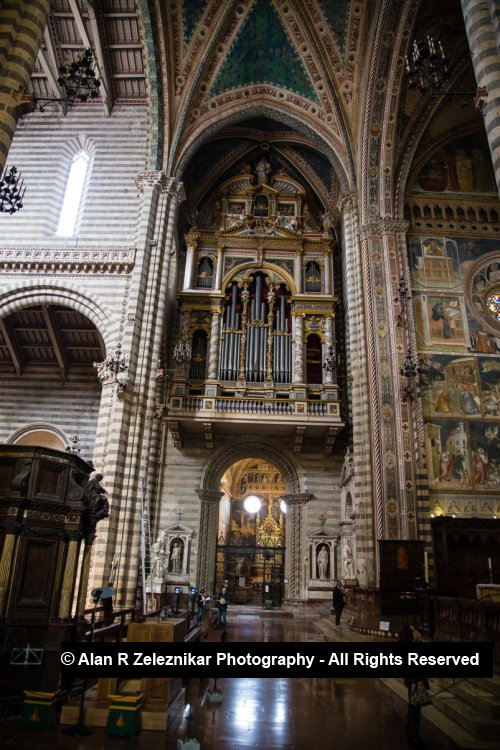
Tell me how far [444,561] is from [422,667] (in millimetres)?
10745

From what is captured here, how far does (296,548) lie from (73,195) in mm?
15404

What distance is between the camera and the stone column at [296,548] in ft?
59.1

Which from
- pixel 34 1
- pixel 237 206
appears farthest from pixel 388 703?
pixel 237 206

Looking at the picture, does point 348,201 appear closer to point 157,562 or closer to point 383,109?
point 383,109

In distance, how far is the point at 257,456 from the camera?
64.5ft

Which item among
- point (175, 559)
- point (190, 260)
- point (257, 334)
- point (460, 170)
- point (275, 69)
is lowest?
point (175, 559)

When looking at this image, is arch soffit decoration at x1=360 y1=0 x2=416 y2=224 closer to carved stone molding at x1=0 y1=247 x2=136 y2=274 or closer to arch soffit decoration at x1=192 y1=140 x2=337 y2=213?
arch soffit decoration at x1=192 y1=140 x2=337 y2=213

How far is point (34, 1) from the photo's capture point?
318 inches

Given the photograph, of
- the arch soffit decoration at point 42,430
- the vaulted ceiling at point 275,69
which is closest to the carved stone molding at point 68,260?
the vaulted ceiling at point 275,69

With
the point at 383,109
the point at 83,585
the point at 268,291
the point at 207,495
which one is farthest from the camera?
the point at 268,291

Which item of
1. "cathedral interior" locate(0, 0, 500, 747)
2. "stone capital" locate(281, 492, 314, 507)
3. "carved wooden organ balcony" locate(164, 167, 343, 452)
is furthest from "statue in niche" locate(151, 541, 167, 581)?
"stone capital" locate(281, 492, 314, 507)

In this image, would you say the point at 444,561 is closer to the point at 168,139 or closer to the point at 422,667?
the point at 422,667

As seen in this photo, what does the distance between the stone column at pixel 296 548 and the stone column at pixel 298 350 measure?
432 centimetres

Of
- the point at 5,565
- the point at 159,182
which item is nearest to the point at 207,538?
the point at 159,182
